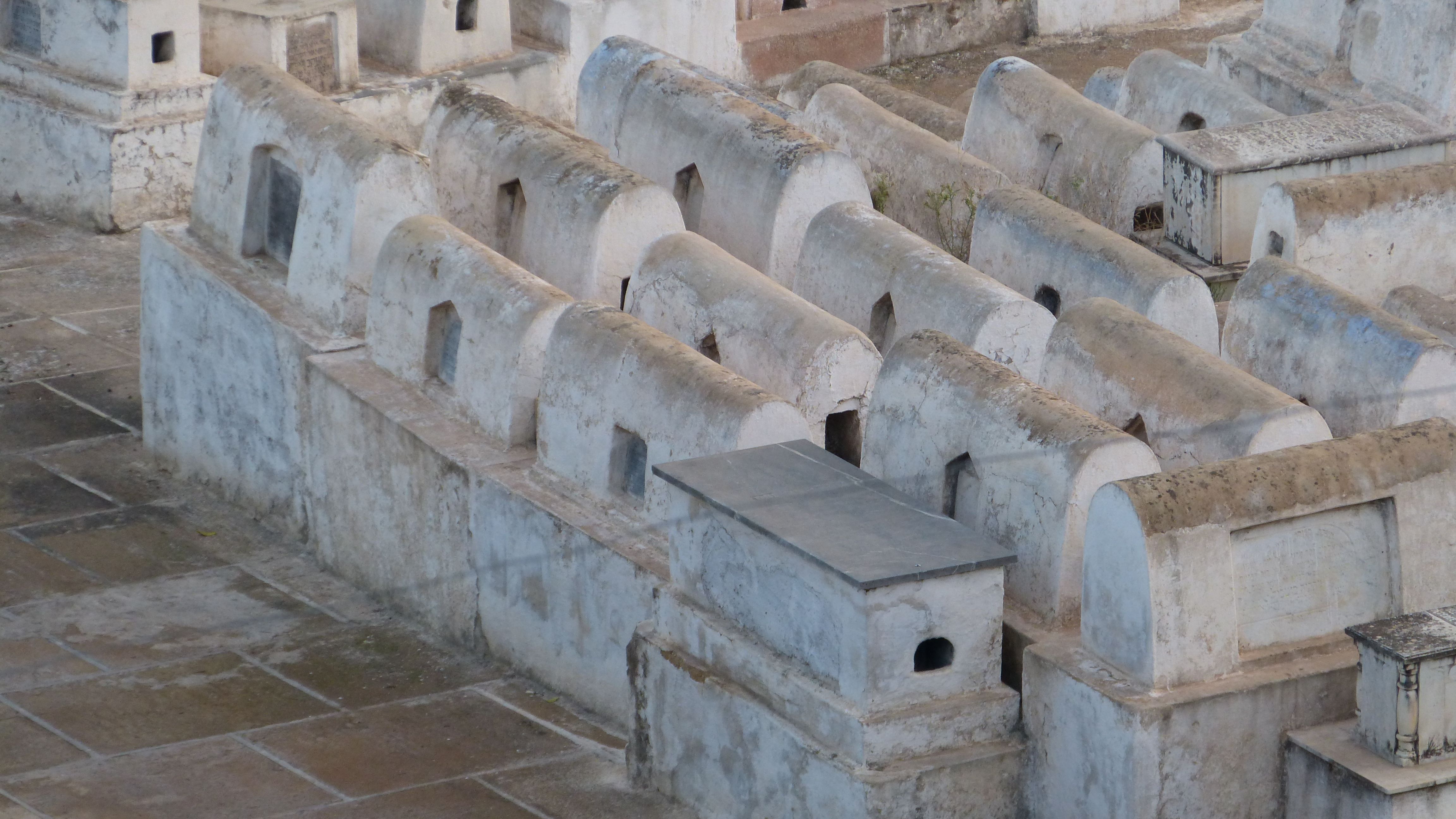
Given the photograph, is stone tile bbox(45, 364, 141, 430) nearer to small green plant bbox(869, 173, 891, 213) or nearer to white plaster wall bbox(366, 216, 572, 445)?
white plaster wall bbox(366, 216, 572, 445)

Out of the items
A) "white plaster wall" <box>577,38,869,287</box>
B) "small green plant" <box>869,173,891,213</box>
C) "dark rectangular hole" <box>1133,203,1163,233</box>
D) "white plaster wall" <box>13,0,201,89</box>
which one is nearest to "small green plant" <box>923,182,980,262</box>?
"small green plant" <box>869,173,891,213</box>

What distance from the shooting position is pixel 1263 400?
812 cm

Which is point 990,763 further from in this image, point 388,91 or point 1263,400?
point 388,91

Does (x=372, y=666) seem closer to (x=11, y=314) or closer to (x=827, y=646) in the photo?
(x=827, y=646)

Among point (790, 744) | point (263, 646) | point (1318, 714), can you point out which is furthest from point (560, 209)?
point (1318, 714)

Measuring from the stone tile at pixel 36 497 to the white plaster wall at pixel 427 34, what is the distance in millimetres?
4411

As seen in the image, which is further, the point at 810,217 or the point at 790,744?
the point at 810,217

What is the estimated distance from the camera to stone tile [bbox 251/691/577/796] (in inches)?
342

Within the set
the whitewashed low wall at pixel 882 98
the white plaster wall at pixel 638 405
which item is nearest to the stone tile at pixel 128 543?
the white plaster wall at pixel 638 405

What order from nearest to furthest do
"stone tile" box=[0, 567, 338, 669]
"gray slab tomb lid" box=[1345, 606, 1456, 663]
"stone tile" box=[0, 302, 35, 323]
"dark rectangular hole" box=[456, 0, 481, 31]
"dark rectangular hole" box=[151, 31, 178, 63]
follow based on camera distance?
"gray slab tomb lid" box=[1345, 606, 1456, 663] < "stone tile" box=[0, 567, 338, 669] < "stone tile" box=[0, 302, 35, 323] < "dark rectangular hole" box=[151, 31, 178, 63] < "dark rectangular hole" box=[456, 0, 481, 31]

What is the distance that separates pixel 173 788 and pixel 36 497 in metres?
2.63

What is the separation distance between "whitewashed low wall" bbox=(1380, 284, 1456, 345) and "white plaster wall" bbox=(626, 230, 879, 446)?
1951 mm

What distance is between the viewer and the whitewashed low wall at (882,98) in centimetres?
1208

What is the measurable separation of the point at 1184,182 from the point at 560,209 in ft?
8.15
